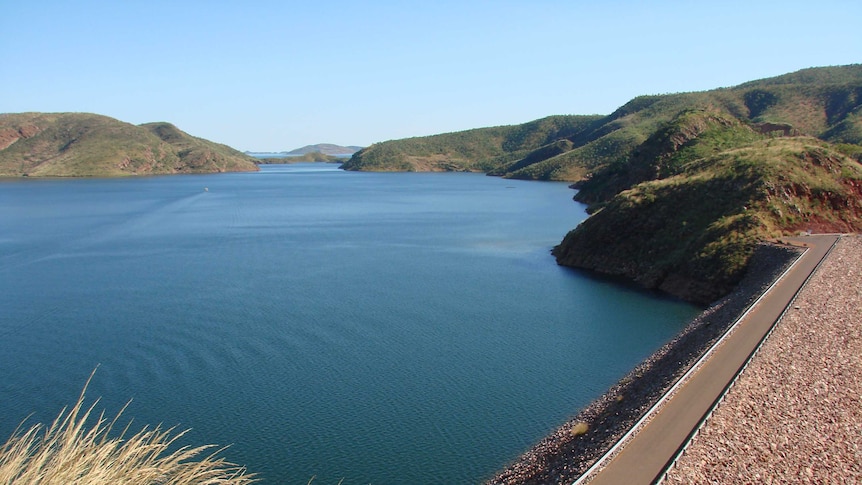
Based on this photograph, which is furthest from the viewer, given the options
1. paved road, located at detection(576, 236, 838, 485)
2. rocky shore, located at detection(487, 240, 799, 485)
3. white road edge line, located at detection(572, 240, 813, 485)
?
rocky shore, located at detection(487, 240, 799, 485)

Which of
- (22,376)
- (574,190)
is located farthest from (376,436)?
(574,190)

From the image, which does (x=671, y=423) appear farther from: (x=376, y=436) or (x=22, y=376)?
(x=22, y=376)

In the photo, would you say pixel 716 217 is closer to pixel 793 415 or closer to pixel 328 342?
pixel 793 415

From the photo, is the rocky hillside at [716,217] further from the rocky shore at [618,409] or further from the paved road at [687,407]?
the paved road at [687,407]

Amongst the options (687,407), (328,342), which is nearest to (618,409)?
(687,407)

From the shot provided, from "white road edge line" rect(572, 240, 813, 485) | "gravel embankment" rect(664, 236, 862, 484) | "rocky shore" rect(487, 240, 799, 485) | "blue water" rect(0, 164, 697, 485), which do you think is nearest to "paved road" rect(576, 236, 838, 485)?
"white road edge line" rect(572, 240, 813, 485)

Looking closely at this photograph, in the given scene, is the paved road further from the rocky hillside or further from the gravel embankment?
the rocky hillside

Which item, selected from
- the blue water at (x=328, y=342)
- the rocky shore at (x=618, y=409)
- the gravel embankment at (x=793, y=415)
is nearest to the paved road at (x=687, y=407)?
the gravel embankment at (x=793, y=415)
